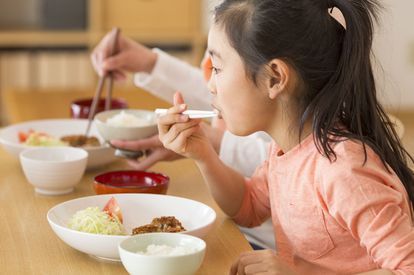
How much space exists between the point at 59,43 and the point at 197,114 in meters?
2.46

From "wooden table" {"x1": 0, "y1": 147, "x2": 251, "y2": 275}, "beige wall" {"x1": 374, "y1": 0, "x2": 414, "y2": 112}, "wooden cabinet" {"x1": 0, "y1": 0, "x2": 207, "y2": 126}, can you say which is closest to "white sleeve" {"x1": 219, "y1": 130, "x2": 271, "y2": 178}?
"wooden table" {"x1": 0, "y1": 147, "x2": 251, "y2": 275}

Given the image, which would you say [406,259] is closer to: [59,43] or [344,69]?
[344,69]

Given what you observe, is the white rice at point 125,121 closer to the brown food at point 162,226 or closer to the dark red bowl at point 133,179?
the dark red bowl at point 133,179

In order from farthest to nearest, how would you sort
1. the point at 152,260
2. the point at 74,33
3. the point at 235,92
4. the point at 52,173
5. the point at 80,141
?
the point at 74,33 → the point at 80,141 → the point at 52,173 → the point at 235,92 → the point at 152,260

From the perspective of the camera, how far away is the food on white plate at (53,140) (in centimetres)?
124

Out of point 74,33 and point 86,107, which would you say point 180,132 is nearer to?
point 86,107

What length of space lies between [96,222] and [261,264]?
27 cm

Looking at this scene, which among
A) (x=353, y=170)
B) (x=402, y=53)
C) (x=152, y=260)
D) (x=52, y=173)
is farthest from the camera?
(x=402, y=53)

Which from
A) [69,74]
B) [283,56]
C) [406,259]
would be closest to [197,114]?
[283,56]

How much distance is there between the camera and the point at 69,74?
3.30 meters

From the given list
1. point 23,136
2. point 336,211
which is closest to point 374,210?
point 336,211

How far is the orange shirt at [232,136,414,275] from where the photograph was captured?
0.70 m

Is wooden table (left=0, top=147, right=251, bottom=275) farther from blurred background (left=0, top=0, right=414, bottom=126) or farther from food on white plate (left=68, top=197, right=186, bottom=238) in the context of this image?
blurred background (left=0, top=0, right=414, bottom=126)

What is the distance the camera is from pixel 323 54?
2.61ft
